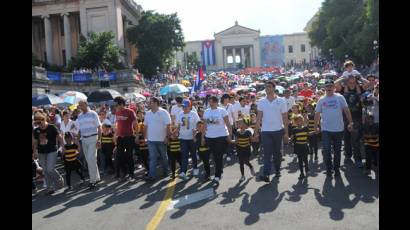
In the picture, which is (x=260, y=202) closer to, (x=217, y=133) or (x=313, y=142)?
(x=217, y=133)

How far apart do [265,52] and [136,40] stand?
217 feet

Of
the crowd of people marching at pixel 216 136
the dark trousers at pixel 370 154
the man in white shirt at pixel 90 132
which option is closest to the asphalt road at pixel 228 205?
the dark trousers at pixel 370 154

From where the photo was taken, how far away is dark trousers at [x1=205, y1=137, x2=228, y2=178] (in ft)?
33.2

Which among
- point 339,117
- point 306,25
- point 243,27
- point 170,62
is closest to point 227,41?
point 243,27

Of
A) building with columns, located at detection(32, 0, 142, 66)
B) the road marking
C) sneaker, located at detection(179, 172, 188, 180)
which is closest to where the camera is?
the road marking

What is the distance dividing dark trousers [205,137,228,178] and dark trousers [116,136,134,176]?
201cm

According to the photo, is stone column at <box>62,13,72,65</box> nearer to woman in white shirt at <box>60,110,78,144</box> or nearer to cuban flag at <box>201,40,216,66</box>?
woman in white shirt at <box>60,110,78,144</box>

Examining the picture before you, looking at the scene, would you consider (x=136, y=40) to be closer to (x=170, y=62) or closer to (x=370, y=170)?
(x=170, y=62)

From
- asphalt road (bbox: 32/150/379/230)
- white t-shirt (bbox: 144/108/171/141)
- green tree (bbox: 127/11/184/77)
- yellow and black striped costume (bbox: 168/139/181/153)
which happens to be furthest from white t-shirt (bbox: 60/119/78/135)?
green tree (bbox: 127/11/184/77)

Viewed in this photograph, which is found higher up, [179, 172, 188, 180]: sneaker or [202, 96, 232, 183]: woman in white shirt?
[202, 96, 232, 183]: woman in white shirt

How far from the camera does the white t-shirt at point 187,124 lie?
1105 cm

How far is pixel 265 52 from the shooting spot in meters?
128

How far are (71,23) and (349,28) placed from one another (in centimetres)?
3638
